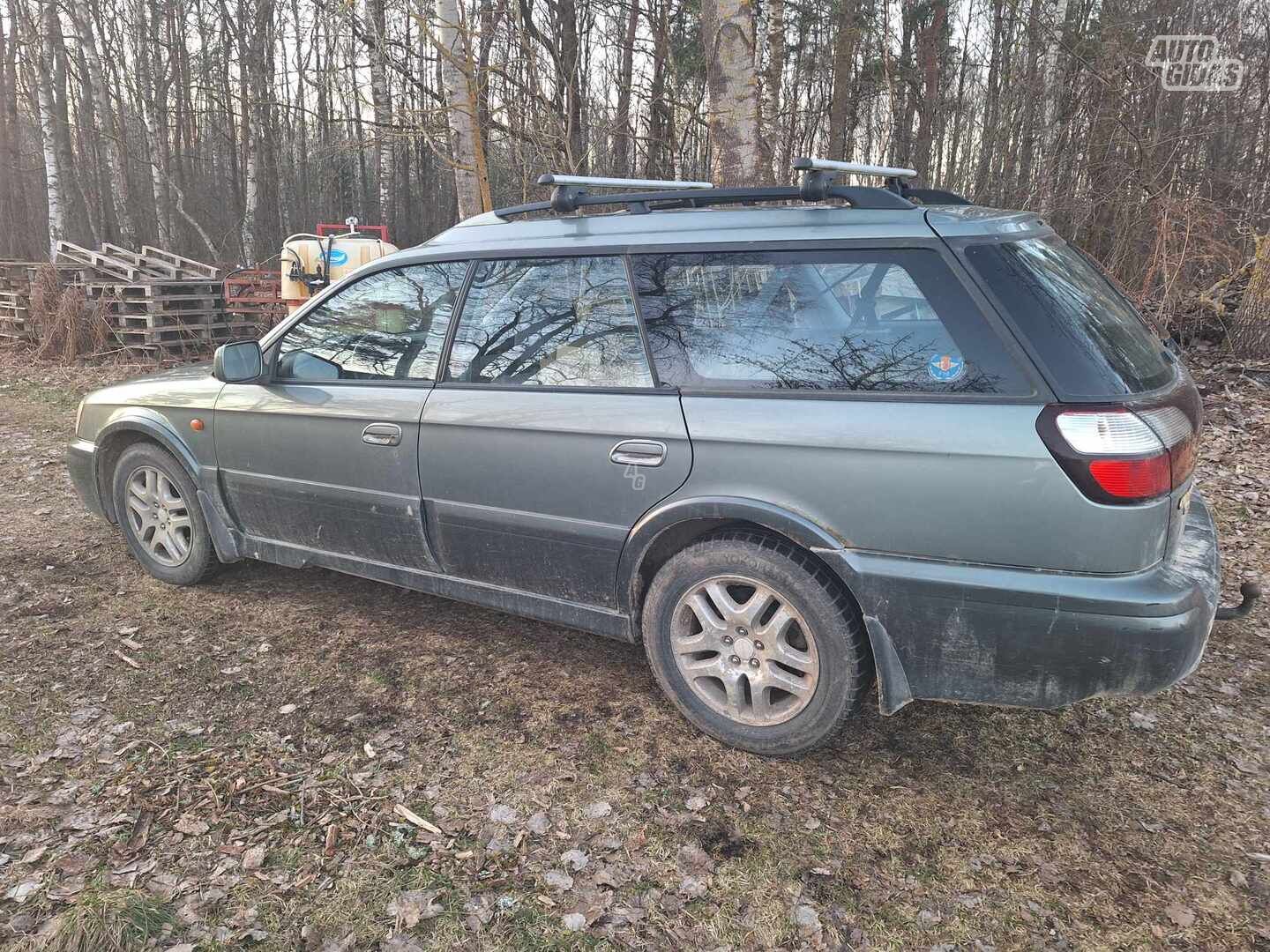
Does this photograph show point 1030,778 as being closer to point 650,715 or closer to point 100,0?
point 650,715

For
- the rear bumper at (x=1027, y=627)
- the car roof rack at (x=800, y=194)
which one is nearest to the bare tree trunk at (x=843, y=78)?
the car roof rack at (x=800, y=194)

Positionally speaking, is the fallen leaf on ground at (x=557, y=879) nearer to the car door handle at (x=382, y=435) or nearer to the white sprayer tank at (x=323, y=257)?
the car door handle at (x=382, y=435)

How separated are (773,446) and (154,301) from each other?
11.2 meters

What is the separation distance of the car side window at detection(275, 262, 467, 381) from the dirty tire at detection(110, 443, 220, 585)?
0.90 m

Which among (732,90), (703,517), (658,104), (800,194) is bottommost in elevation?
(703,517)

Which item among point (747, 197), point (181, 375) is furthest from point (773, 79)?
point (181, 375)

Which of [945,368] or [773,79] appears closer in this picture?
[945,368]

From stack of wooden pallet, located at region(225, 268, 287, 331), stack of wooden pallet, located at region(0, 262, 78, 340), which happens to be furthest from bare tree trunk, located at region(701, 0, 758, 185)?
stack of wooden pallet, located at region(0, 262, 78, 340)

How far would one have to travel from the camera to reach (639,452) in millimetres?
2963

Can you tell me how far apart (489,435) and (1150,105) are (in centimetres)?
944

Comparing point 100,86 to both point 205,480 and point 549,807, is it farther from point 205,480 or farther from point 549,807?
point 549,807

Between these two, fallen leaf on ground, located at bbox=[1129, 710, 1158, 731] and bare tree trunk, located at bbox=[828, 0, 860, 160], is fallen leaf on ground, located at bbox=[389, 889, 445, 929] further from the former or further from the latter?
bare tree trunk, located at bbox=[828, 0, 860, 160]

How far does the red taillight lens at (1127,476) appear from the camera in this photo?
2.30m

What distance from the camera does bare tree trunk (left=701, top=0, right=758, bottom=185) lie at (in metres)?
6.29
